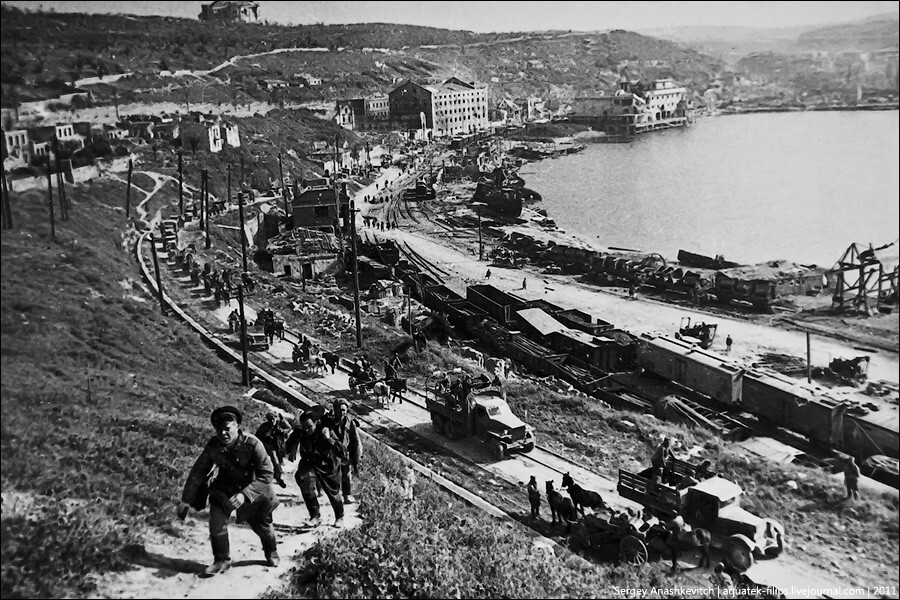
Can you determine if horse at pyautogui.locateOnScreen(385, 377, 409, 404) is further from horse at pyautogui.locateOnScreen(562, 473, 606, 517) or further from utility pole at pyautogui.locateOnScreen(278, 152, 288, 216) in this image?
utility pole at pyautogui.locateOnScreen(278, 152, 288, 216)

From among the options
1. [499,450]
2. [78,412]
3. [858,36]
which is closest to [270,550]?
[78,412]

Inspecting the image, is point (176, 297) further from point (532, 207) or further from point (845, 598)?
point (532, 207)

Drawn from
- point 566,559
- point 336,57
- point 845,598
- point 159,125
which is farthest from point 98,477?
point 159,125

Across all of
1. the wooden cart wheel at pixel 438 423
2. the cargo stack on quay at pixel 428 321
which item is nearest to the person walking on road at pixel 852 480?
the cargo stack on quay at pixel 428 321

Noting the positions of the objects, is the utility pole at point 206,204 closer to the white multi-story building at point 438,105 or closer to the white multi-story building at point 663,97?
the white multi-story building at point 438,105

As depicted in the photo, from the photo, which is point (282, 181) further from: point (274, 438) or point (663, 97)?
point (663, 97)

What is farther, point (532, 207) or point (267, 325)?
point (532, 207)
